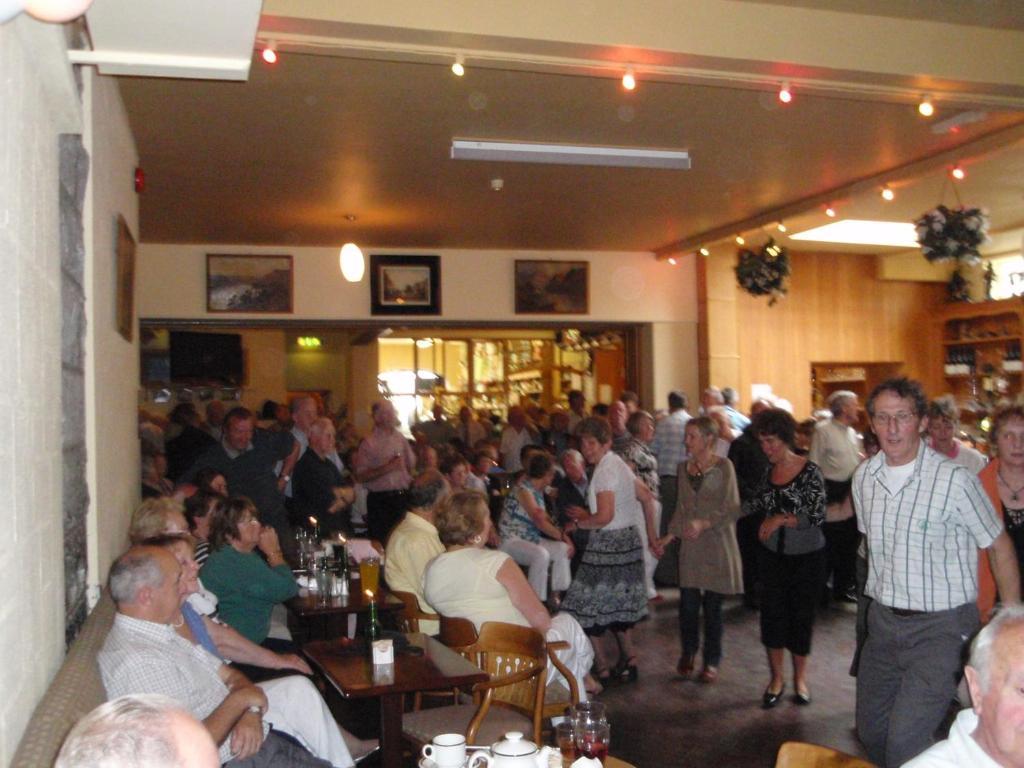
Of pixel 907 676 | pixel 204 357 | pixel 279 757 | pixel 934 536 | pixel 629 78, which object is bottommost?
pixel 279 757

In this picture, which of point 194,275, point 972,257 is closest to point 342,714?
point 972,257

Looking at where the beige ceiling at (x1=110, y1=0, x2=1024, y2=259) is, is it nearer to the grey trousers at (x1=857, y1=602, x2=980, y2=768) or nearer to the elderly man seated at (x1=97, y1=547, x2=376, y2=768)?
the elderly man seated at (x1=97, y1=547, x2=376, y2=768)

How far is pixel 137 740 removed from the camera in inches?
57.5

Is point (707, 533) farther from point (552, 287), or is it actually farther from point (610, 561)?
point (552, 287)

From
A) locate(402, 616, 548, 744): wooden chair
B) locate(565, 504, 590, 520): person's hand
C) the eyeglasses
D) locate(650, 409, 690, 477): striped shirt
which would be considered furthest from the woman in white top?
locate(650, 409, 690, 477): striped shirt

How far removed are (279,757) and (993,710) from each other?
7.46ft

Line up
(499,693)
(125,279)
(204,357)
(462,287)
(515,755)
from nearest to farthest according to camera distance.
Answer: (515,755)
(499,693)
(125,279)
(462,287)
(204,357)

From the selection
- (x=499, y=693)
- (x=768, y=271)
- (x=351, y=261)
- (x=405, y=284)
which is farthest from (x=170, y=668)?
(x=405, y=284)

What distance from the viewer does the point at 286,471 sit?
25.4ft


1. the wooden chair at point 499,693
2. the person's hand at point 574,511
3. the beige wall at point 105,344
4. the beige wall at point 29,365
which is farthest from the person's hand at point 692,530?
the beige wall at point 29,365

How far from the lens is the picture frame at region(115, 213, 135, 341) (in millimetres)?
4812

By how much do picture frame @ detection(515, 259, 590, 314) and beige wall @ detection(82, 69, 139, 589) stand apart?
224 inches

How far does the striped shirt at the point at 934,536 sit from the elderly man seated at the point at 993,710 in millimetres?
1285

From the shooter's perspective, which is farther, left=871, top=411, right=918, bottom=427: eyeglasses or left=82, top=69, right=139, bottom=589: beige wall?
left=82, top=69, right=139, bottom=589: beige wall
